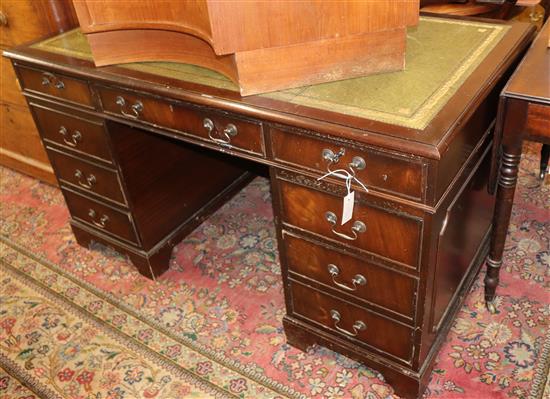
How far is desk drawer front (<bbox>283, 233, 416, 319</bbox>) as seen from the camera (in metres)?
1.54

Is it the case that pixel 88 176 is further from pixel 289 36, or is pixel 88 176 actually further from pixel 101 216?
pixel 289 36

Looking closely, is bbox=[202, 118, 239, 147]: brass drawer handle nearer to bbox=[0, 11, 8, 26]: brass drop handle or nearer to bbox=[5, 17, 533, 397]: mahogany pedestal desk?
bbox=[5, 17, 533, 397]: mahogany pedestal desk

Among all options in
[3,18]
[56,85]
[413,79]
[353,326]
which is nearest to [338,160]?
[413,79]

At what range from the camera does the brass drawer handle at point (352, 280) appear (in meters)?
1.61

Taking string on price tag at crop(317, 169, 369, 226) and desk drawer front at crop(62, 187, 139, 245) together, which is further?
desk drawer front at crop(62, 187, 139, 245)

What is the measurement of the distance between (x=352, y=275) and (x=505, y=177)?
571 millimetres

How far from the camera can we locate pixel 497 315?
6.66ft

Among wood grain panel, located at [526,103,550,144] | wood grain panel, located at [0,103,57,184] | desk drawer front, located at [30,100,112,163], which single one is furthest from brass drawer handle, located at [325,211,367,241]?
wood grain panel, located at [0,103,57,184]

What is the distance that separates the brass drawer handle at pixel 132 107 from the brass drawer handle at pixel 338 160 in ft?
2.30

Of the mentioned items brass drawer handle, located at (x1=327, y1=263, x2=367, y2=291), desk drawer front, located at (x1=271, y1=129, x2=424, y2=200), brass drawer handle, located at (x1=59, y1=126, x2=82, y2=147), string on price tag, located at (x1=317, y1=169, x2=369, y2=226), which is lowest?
brass drawer handle, located at (x1=327, y1=263, x2=367, y2=291)

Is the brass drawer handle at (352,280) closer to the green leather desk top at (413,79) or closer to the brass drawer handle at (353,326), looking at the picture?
the brass drawer handle at (353,326)

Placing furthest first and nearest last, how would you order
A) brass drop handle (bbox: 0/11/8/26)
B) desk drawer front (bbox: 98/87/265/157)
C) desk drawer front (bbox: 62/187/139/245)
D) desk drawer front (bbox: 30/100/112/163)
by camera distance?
brass drop handle (bbox: 0/11/8/26) → desk drawer front (bbox: 62/187/139/245) → desk drawer front (bbox: 30/100/112/163) → desk drawer front (bbox: 98/87/265/157)

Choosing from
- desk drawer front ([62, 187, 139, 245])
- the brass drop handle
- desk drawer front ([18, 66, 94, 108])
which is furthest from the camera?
the brass drop handle

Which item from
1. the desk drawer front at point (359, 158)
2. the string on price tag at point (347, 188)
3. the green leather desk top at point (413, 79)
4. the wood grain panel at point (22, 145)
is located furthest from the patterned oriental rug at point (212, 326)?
the green leather desk top at point (413, 79)
